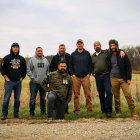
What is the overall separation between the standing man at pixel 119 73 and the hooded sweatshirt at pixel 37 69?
2.45 m

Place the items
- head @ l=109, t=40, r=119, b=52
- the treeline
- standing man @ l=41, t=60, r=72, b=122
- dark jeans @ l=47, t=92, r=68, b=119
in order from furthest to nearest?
the treeline → head @ l=109, t=40, r=119, b=52 → standing man @ l=41, t=60, r=72, b=122 → dark jeans @ l=47, t=92, r=68, b=119

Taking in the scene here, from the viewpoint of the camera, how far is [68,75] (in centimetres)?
701

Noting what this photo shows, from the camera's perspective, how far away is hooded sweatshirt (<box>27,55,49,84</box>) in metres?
7.51

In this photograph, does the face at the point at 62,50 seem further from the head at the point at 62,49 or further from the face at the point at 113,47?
the face at the point at 113,47

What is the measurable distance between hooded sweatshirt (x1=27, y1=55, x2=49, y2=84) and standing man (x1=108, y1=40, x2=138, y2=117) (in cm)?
245

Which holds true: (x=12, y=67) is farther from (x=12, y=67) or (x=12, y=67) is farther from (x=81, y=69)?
(x=81, y=69)

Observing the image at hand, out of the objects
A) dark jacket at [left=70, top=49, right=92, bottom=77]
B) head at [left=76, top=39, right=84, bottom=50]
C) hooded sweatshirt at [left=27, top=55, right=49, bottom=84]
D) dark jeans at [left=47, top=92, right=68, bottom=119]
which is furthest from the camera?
head at [left=76, top=39, right=84, bottom=50]

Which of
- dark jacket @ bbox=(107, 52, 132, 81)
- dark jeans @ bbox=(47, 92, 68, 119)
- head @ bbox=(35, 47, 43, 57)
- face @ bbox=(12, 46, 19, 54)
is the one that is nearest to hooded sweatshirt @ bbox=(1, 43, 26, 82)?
face @ bbox=(12, 46, 19, 54)

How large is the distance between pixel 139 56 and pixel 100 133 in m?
59.5

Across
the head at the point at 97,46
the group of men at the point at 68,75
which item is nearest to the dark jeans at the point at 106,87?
the group of men at the point at 68,75

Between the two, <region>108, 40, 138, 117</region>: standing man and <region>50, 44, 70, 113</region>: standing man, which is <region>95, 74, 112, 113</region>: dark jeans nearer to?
<region>108, 40, 138, 117</region>: standing man

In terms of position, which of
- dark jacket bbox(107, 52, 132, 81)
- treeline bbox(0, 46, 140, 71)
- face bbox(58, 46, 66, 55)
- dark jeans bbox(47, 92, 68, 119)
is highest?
treeline bbox(0, 46, 140, 71)

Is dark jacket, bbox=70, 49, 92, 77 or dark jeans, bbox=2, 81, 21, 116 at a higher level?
dark jacket, bbox=70, 49, 92, 77

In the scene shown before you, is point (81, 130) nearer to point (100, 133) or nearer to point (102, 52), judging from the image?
point (100, 133)
